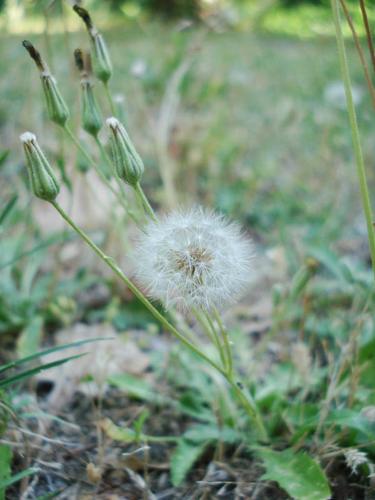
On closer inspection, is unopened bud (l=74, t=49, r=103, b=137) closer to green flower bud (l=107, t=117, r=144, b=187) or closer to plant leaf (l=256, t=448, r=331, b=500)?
green flower bud (l=107, t=117, r=144, b=187)

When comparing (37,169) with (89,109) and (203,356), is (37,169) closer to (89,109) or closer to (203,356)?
(89,109)

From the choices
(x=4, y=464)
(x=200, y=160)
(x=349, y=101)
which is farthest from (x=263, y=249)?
(x=4, y=464)

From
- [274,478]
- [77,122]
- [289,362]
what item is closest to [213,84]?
[77,122]

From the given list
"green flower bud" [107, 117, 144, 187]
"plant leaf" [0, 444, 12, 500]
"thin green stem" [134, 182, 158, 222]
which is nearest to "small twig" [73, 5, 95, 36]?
"green flower bud" [107, 117, 144, 187]

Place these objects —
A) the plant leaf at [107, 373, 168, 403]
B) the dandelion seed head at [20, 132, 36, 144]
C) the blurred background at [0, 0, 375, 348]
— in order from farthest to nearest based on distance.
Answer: the blurred background at [0, 0, 375, 348] < the plant leaf at [107, 373, 168, 403] < the dandelion seed head at [20, 132, 36, 144]

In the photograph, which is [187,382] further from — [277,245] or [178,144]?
[178,144]
